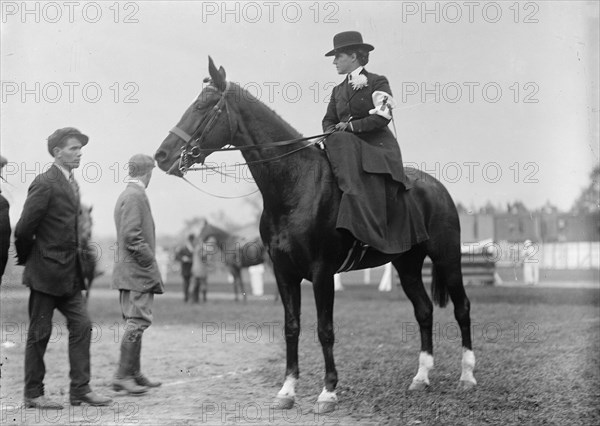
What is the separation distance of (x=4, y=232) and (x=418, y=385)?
3941 millimetres

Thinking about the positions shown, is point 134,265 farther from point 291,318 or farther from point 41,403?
point 291,318

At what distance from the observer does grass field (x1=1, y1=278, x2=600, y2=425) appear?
211 inches

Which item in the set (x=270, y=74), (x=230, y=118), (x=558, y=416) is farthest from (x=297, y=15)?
(x=558, y=416)

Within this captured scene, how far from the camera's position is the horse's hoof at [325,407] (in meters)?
5.46

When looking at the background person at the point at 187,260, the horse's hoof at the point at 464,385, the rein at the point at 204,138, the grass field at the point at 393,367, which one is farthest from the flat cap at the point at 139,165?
the background person at the point at 187,260

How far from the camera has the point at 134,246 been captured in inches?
249

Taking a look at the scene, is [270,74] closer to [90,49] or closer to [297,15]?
[297,15]

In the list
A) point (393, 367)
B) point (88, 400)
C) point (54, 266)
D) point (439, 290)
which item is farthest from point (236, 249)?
point (54, 266)

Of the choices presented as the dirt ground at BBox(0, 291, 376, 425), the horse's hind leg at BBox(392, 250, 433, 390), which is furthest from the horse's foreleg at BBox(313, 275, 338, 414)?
the horse's hind leg at BBox(392, 250, 433, 390)

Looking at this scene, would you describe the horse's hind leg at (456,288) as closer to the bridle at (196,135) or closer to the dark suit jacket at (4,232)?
the bridle at (196,135)

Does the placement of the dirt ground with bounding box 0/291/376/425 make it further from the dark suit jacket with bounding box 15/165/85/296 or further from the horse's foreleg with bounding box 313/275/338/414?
the dark suit jacket with bounding box 15/165/85/296

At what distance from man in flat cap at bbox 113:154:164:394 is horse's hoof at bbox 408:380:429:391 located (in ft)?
8.30

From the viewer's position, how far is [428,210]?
679cm

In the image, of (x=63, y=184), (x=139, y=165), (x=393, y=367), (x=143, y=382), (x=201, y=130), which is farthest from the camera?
(x=393, y=367)
